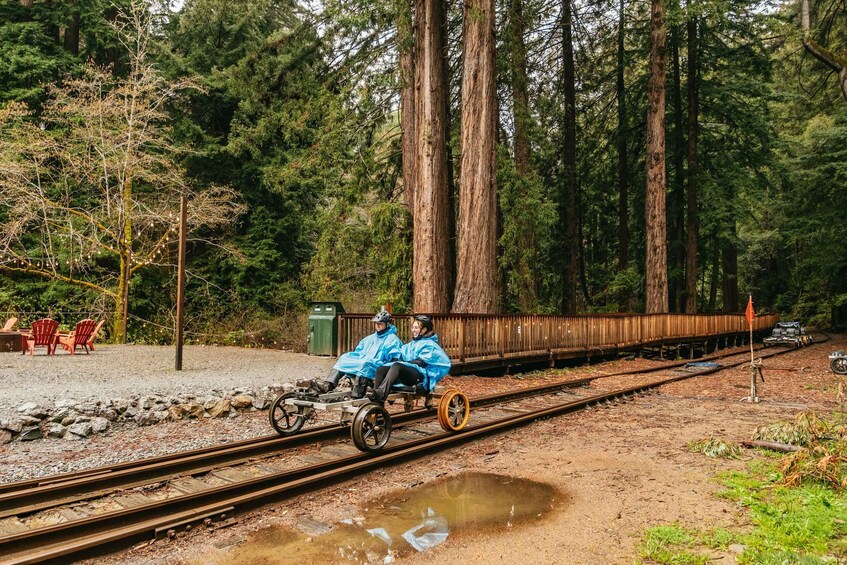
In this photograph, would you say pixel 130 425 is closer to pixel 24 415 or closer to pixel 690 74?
pixel 24 415

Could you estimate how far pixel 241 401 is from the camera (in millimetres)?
8742

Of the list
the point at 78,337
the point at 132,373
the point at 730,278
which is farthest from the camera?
the point at 730,278

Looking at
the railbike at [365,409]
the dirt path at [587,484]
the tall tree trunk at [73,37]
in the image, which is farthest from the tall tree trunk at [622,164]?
the tall tree trunk at [73,37]

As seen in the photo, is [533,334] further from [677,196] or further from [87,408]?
[677,196]

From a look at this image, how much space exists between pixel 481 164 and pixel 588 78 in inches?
609

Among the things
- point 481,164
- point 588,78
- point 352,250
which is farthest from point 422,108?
point 588,78

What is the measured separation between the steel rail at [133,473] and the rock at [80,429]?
1837 millimetres

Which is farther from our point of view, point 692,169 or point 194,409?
point 692,169

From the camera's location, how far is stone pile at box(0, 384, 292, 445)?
682 centimetres

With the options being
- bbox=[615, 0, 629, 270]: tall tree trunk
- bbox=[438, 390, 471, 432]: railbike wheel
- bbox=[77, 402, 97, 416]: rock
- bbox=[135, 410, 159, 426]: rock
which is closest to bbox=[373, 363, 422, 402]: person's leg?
bbox=[438, 390, 471, 432]: railbike wheel

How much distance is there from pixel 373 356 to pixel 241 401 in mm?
3283

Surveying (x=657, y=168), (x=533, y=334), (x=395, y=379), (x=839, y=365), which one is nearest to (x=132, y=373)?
(x=395, y=379)

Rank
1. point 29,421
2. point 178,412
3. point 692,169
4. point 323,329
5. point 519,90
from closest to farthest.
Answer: point 29,421 < point 178,412 < point 323,329 < point 519,90 < point 692,169

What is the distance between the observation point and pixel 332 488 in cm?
518
